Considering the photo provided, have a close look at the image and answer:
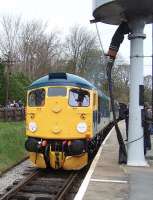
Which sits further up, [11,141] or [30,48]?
[30,48]

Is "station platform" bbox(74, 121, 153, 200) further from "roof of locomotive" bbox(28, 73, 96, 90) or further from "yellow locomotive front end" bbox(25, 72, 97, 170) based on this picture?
"roof of locomotive" bbox(28, 73, 96, 90)

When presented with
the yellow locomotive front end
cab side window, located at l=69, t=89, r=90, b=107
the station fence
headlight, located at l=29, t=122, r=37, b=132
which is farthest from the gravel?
the station fence

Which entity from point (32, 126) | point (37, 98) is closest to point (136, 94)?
point (37, 98)

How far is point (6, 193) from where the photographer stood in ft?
38.3

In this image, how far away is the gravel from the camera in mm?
13727

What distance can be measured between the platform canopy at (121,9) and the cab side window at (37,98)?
Result: 288 cm

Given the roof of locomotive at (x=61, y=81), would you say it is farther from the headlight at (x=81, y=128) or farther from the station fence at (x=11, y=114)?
the station fence at (x=11, y=114)

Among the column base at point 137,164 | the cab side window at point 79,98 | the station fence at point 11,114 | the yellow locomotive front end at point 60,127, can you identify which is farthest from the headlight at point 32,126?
the station fence at point 11,114

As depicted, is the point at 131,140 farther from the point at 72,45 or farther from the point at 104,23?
the point at 72,45

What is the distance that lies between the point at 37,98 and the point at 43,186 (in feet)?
11.1

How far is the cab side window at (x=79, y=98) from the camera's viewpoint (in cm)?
1546

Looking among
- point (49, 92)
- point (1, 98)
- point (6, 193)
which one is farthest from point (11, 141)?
point (1, 98)

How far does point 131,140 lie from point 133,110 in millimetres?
902

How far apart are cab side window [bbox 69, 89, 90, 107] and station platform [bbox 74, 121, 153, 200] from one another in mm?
1888
